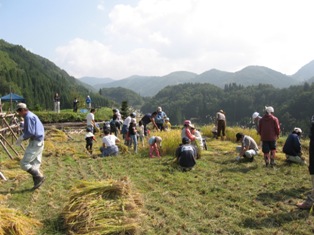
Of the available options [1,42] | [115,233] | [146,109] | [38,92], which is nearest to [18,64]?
[38,92]

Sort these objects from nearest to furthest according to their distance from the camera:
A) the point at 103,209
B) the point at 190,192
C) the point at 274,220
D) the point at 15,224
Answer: the point at 15,224 < the point at 103,209 < the point at 274,220 < the point at 190,192

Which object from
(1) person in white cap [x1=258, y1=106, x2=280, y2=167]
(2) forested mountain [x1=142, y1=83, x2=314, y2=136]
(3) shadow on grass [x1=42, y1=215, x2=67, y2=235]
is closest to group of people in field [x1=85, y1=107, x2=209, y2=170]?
(1) person in white cap [x1=258, y1=106, x2=280, y2=167]

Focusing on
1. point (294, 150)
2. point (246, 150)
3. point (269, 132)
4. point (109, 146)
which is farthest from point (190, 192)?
point (109, 146)

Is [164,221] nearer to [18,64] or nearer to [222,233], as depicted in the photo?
[222,233]

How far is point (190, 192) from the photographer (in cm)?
643

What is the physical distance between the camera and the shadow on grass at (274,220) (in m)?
4.76

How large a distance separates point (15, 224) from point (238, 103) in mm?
135014

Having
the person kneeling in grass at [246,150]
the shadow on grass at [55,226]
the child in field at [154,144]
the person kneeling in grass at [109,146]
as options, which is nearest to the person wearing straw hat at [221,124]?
the person kneeling in grass at [246,150]

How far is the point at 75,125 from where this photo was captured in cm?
2177

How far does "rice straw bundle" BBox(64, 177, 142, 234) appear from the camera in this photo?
429cm

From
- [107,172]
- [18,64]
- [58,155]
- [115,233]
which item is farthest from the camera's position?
[18,64]

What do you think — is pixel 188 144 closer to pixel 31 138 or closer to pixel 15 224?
pixel 31 138

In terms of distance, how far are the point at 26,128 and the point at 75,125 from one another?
15852mm

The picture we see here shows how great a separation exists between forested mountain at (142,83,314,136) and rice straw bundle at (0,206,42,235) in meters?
83.9
